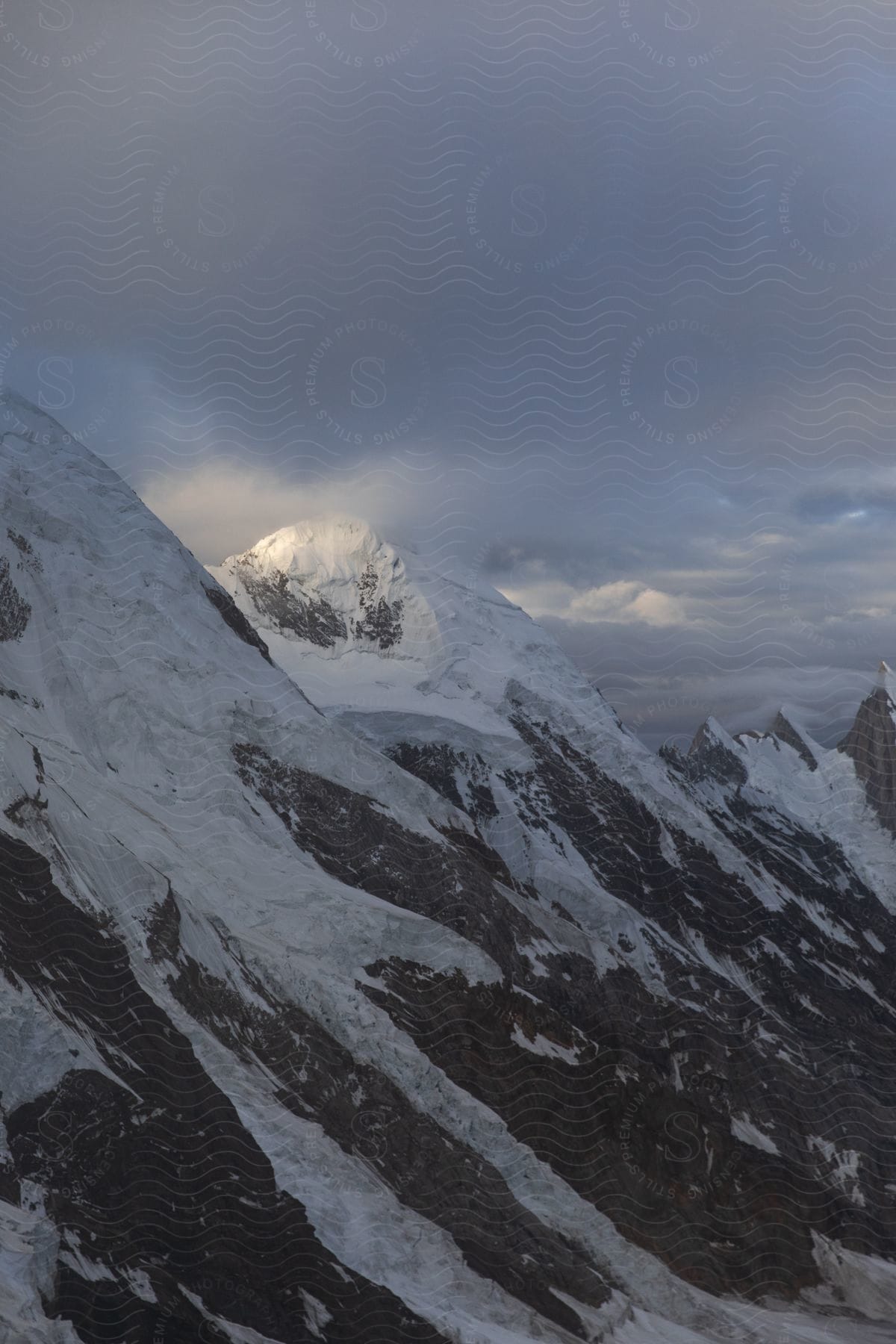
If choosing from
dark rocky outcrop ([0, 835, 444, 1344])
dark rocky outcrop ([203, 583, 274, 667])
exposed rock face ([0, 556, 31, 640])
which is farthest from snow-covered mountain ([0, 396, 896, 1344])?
dark rocky outcrop ([203, 583, 274, 667])

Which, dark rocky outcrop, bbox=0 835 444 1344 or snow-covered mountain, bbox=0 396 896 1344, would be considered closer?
dark rocky outcrop, bbox=0 835 444 1344

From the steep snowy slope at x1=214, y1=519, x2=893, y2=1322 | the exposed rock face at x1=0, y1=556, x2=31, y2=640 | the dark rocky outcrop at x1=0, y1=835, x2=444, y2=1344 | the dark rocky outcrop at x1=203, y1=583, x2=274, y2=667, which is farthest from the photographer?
the dark rocky outcrop at x1=203, y1=583, x2=274, y2=667

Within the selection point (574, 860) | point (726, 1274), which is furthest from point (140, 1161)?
point (574, 860)

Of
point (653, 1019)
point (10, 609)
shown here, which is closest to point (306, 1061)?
point (10, 609)

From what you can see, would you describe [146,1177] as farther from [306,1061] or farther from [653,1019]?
[653,1019]

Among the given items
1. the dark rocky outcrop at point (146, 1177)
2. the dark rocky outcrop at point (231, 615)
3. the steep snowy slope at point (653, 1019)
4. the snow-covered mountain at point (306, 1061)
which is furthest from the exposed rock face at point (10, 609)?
the steep snowy slope at point (653, 1019)

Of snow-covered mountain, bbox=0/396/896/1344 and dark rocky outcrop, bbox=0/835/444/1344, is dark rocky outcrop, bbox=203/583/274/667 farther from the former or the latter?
dark rocky outcrop, bbox=0/835/444/1344

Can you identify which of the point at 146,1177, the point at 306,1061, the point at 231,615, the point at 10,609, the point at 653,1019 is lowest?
the point at 146,1177

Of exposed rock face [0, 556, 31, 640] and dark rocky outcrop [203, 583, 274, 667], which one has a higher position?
dark rocky outcrop [203, 583, 274, 667]
